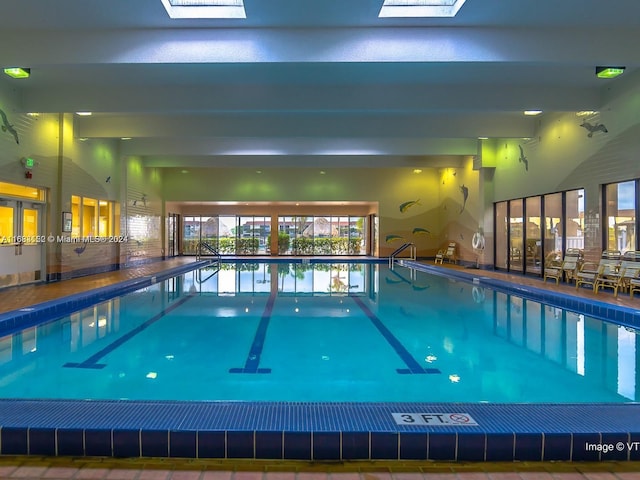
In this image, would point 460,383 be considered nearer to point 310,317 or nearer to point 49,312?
point 310,317

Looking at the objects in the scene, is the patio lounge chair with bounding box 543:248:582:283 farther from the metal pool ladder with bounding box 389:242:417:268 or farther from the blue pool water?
the metal pool ladder with bounding box 389:242:417:268

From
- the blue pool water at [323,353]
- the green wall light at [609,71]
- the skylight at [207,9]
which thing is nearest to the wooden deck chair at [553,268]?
the blue pool water at [323,353]

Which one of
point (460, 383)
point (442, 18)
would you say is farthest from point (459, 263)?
point (460, 383)

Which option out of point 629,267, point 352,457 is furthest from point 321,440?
point 629,267

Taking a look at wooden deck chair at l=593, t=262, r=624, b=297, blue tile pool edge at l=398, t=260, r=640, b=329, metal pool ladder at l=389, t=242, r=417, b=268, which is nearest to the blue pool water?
blue tile pool edge at l=398, t=260, r=640, b=329

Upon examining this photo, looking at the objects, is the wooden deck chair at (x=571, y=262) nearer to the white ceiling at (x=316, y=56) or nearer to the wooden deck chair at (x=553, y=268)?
the wooden deck chair at (x=553, y=268)

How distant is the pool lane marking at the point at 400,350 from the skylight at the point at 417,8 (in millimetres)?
3583

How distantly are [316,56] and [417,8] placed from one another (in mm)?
1246

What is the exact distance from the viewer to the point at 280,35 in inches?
196

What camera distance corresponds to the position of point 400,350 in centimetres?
411

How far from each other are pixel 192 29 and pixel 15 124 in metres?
4.17

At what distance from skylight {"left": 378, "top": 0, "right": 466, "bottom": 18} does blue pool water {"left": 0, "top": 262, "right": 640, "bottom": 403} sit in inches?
142

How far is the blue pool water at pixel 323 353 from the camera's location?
302 cm

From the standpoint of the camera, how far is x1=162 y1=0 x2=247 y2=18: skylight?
15.6 ft
